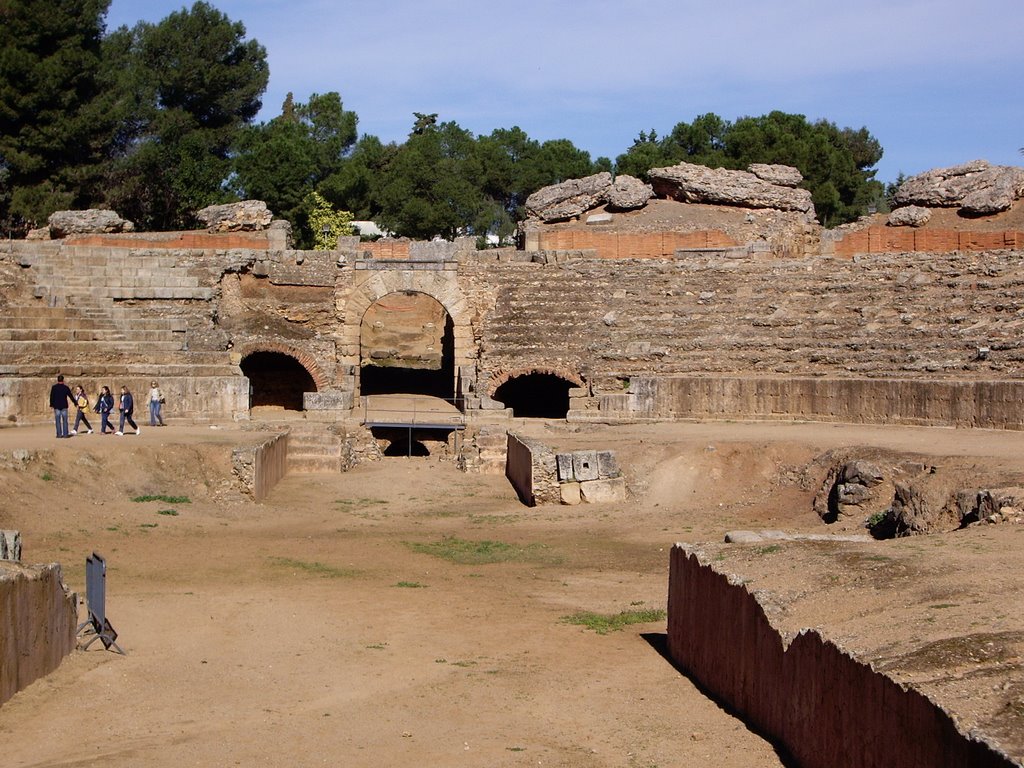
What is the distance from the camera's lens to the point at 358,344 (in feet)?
101

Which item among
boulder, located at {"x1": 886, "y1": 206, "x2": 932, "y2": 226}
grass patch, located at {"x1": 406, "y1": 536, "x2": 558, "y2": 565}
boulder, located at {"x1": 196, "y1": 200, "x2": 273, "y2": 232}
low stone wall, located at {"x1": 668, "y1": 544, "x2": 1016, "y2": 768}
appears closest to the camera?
low stone wall, located at {"x1": 668, "y1": 544, "x2": 1016, "y2": 768}

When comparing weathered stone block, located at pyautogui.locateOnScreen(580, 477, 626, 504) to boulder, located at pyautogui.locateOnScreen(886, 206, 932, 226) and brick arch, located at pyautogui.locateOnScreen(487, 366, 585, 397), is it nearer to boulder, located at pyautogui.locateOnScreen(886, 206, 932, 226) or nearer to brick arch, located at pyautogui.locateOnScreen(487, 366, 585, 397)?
brick arch, located at pyautogui.locateOnScreen(487, 366, 585, 397)

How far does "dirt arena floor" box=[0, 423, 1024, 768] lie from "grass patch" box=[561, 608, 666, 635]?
0.18 meters

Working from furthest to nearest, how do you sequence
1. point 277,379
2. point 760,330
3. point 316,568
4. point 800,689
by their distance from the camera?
point 277,379 → point 760,330 → point 316,568 → point 800,689

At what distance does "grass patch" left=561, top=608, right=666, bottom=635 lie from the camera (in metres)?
12.5

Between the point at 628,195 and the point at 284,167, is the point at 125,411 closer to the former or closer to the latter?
the point at 628,195

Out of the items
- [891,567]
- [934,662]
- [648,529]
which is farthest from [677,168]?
[934,662]

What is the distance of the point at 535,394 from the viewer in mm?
32031

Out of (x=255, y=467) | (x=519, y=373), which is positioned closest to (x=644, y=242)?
(x=519, y=373)

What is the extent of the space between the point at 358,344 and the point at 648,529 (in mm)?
13938

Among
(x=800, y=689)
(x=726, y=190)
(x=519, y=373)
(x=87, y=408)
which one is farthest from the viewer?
(x=726, y=190)

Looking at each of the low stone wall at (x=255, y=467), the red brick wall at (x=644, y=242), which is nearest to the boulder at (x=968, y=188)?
the red brick wall at (x=644, y=242)

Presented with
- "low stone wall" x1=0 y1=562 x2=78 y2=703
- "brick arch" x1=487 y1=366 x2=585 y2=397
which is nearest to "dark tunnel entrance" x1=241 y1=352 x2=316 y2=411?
"brick arch" x1=487 y1=366 x2=585 y2=397

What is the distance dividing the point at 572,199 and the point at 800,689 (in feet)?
101
